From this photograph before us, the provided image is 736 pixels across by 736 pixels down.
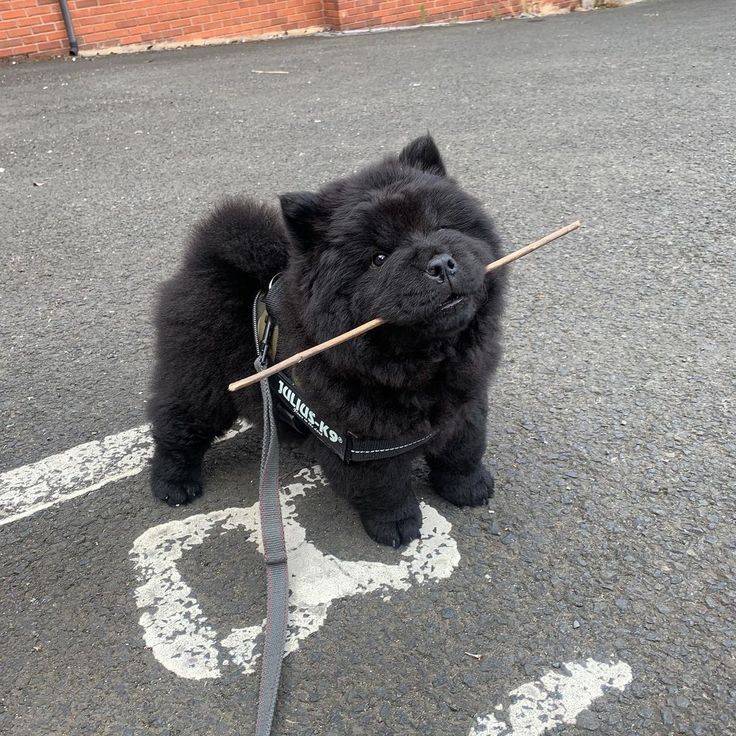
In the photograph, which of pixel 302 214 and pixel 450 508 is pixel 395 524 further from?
pixel 302 214

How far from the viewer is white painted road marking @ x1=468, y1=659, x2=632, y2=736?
1933 mm

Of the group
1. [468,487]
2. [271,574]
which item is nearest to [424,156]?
[468,487]

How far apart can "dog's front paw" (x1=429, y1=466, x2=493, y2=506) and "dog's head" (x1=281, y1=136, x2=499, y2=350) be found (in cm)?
80

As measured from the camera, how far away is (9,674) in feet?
7.32

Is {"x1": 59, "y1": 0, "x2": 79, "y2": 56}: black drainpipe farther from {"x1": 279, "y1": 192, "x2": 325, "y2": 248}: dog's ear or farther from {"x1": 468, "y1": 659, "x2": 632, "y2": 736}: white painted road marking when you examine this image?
{"x1": 468, "y1": 659, "x2": 632, "y2": 736}: white painted road marking

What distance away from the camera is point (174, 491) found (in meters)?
2.84

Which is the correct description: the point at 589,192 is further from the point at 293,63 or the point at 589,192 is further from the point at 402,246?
the point at 293,63

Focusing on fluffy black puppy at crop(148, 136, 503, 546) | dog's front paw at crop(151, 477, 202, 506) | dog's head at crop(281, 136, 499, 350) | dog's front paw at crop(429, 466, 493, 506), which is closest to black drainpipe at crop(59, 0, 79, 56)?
fluffy black puppy at crop(148, 136, 503, 546)

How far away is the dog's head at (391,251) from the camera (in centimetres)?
187

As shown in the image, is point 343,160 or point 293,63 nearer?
point 343,160

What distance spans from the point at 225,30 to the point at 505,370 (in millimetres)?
9405

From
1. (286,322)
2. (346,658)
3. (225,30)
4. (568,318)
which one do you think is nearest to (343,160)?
(568,318)

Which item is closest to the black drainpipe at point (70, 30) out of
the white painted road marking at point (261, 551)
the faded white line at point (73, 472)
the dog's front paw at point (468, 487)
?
the faded white line at point (73, 472)

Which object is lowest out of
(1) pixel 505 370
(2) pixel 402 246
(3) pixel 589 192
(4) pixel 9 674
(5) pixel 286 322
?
(4) pixel 9 674
